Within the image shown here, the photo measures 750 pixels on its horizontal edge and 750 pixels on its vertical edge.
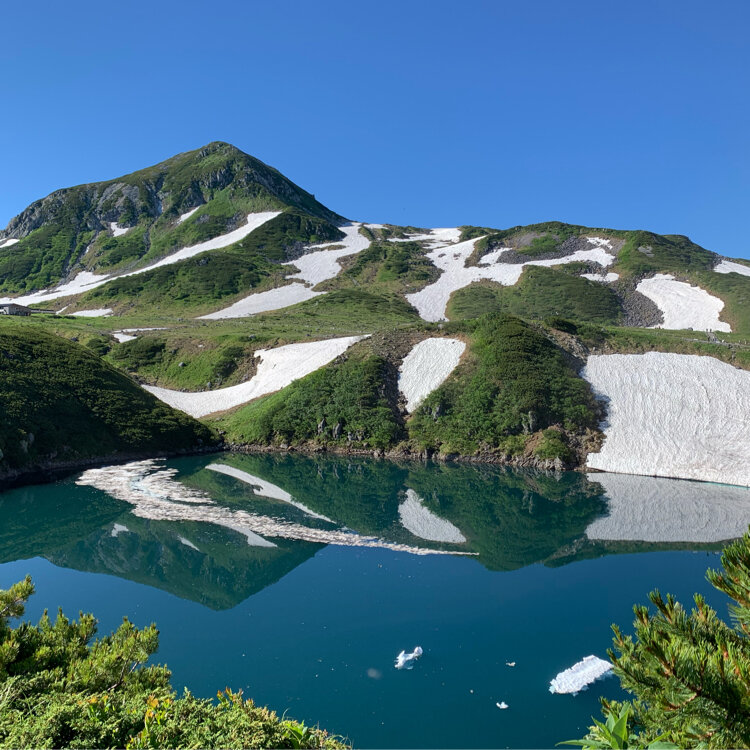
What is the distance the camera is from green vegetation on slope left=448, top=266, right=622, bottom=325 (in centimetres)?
10519

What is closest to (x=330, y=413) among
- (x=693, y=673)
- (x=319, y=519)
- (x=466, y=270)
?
(x=319, y=519)

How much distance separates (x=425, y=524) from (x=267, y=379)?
40255 millimetres

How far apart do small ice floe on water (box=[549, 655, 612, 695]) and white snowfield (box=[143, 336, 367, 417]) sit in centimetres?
4992

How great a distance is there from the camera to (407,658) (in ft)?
51.9

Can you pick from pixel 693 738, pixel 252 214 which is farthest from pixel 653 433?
pixel 252 214

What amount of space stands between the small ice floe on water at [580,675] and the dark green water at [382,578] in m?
0.25

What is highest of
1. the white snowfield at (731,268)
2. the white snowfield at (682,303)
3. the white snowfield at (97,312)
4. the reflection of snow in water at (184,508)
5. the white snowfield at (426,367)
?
the white snowfield at (731,268)

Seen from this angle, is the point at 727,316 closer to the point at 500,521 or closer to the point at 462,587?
the point at 500,521

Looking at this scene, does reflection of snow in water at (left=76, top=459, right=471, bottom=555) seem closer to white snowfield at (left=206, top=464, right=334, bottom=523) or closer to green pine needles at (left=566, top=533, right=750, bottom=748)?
white snowfield at (left=206, top=464, right=334, bottom=523)

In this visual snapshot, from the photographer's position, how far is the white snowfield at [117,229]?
17871 centimetres

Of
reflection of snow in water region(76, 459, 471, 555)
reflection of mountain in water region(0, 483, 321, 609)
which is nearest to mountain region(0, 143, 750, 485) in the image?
reflection of snow in water region(76, 459, 471, 555)

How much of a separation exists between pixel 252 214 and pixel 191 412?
448 feet

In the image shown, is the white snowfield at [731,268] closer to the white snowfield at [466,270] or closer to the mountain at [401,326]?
the mountain at [401,326]

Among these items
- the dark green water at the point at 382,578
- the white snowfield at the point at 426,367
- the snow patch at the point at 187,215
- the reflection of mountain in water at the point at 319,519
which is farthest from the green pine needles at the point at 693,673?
the snow patch at the point at 187,215
